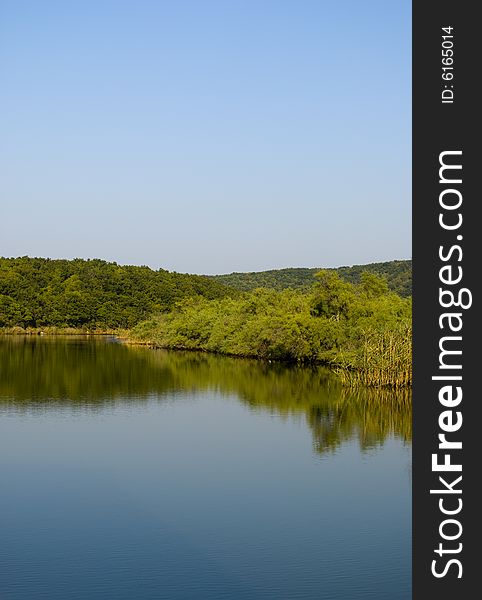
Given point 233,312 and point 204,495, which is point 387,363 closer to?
point 204,495

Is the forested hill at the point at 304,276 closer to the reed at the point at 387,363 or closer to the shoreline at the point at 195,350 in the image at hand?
the shoreline at the point at 195,350

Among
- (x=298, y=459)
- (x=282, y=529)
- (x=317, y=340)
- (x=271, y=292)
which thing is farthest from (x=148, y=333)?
(x=282, y=529)

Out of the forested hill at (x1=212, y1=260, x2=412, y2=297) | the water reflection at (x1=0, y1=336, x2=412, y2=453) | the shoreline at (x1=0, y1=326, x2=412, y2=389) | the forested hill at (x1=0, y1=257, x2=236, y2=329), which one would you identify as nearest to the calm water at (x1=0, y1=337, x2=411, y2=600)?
the water reflection at (x1=0, y1=336, x2=412, y2=453)

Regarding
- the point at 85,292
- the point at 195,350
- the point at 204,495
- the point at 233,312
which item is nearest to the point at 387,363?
the point at 204,495

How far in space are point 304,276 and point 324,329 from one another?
60901 millimetres

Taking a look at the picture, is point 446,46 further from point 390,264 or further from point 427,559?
point 390,264

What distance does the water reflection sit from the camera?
20141mm

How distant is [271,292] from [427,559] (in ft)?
130

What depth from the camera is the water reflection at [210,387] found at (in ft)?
66.1

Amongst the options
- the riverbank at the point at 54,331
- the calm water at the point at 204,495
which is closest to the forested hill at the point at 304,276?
the riverbank at the point at 54,331

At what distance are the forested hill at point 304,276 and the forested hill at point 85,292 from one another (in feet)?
42.7

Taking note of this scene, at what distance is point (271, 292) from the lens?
4581cm

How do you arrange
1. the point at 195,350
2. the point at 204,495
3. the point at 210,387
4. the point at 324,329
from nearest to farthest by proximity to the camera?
the point at 204,495 < the point at 210,387 < the point at 324,329 < the point at 195,350

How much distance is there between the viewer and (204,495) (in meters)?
13.8
